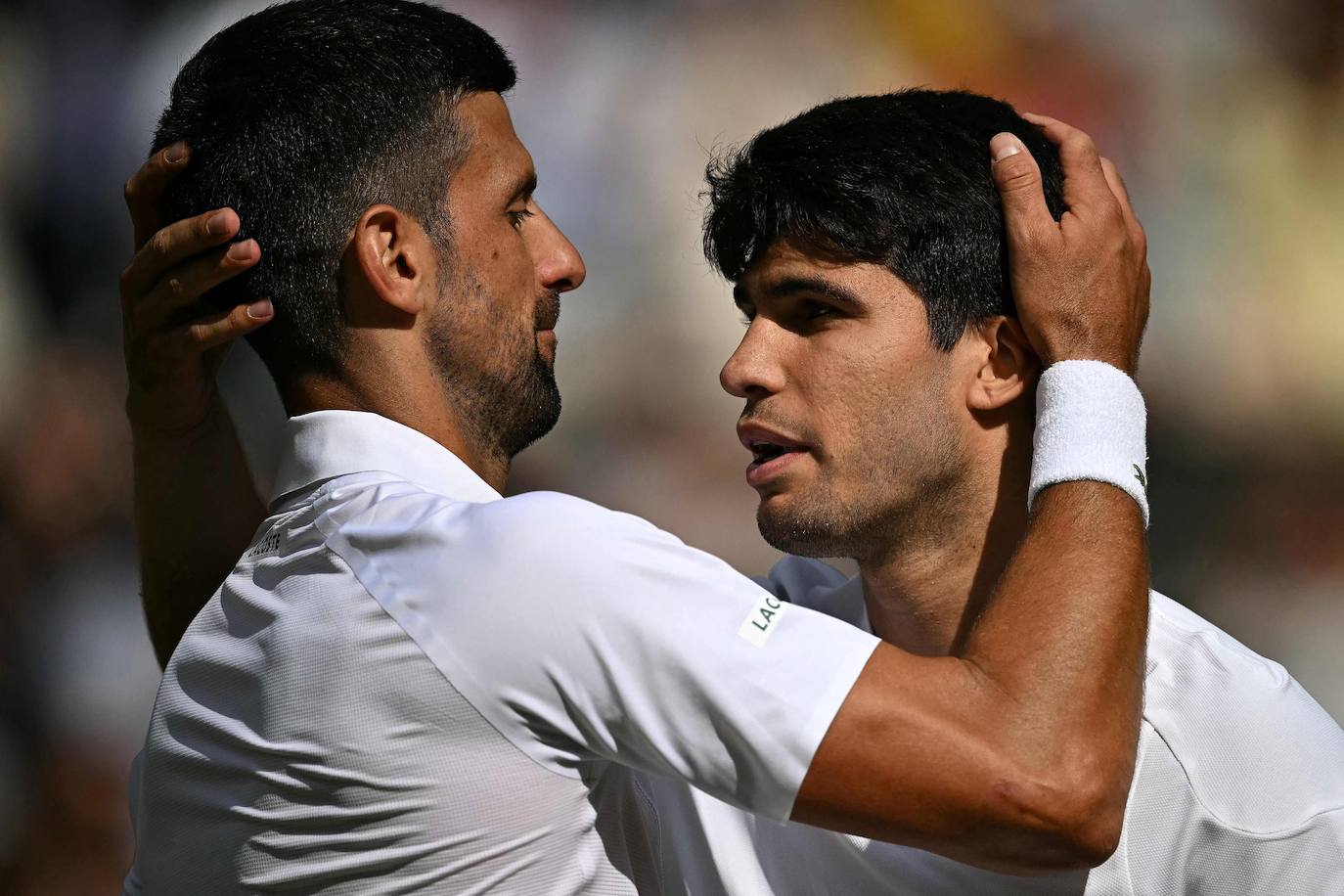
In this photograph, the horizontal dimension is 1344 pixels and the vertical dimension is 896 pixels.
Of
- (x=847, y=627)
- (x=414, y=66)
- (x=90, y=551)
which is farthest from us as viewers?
(x=90, y=551)

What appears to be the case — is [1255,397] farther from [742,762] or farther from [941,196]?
[742,762]

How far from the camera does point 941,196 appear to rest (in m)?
2.29

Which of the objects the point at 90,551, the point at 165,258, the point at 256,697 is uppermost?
the point at 165,258

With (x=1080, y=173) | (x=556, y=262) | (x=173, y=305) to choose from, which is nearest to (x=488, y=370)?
A: (x=556, y=262)

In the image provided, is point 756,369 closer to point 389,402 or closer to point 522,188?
point 522,188

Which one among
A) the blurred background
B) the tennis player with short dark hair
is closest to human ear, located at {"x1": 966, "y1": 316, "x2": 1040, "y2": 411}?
the tennis player with short dark hair

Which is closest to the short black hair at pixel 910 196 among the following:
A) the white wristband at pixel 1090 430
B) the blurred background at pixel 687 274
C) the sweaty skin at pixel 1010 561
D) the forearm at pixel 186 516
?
the sweaty skin at pixel 1010 561

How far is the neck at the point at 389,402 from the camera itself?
1.97m

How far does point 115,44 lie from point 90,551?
171cm

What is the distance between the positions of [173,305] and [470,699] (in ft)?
2.78

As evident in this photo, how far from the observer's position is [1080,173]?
2.05 m

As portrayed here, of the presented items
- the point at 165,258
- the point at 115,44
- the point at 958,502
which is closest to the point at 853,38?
the point at 115,44

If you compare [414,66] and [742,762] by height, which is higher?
[414,66]

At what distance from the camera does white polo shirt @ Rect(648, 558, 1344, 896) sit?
5.80 feet
